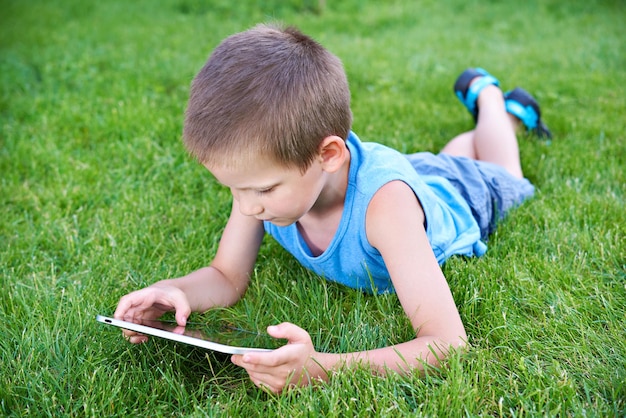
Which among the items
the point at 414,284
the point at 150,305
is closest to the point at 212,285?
the point at 150,305

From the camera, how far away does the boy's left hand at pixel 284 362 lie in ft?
5.80

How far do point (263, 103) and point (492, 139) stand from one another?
6.44ft

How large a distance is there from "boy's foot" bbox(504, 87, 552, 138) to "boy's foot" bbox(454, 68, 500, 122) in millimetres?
121

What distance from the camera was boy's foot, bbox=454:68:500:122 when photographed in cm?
385

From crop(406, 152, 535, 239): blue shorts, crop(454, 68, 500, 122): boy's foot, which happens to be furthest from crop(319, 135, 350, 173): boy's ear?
crop(454, 68, 500, 122): boy's foot

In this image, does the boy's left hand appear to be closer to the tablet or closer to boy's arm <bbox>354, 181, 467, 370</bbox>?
the tablet

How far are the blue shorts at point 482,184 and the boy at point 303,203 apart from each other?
0.39 metres

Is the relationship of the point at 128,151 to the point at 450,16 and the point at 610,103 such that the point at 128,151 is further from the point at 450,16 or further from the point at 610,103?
the point at 450,16

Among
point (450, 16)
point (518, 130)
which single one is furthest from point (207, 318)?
point (450, 16)

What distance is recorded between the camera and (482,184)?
3023mm

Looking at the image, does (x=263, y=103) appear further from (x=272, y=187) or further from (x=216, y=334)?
(x=216, y=334)

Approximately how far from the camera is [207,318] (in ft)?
7.72

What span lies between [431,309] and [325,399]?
454 millimetres

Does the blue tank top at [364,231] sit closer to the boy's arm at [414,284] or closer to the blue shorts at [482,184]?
the boy's arm at [414,284]
